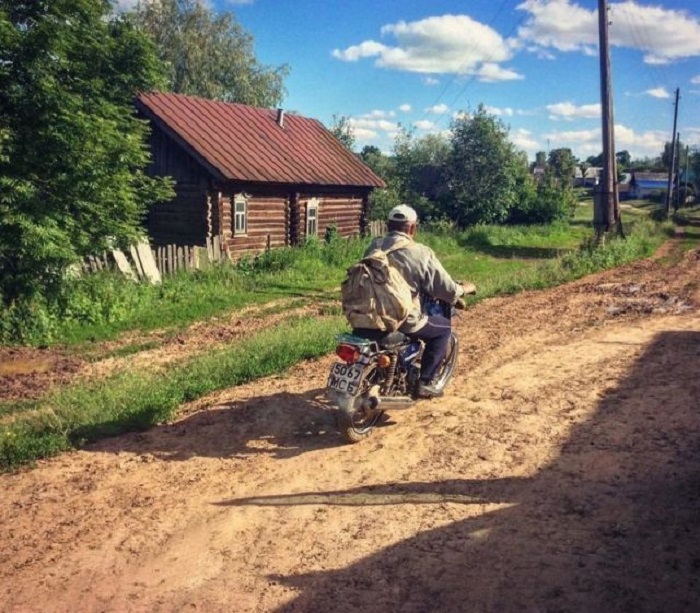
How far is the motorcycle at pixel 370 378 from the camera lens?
17.9ft

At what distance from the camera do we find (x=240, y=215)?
2056 cm

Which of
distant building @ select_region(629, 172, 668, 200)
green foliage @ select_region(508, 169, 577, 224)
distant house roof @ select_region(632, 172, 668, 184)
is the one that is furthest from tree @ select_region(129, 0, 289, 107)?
distant house roof @ select_region(632, 172, 668, 184)

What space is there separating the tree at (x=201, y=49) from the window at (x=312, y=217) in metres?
17.8

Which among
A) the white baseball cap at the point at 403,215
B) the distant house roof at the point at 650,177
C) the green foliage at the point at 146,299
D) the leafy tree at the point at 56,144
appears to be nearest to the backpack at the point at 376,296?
the white baseball cap at the point at 403,215

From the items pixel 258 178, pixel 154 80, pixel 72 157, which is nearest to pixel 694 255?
pixel 258 178

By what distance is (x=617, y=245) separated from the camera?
18922 millimetres

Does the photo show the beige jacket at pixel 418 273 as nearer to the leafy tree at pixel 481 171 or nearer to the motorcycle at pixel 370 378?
the motorcycle at pixel 370 378

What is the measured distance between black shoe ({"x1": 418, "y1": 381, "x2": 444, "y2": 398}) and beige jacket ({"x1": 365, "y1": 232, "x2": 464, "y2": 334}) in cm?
56

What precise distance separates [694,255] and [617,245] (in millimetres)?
2453

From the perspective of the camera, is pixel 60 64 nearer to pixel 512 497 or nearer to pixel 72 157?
pixel 72 157

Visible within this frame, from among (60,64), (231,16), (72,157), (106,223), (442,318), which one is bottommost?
(442,318)

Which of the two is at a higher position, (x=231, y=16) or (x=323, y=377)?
(x=231, y=16)

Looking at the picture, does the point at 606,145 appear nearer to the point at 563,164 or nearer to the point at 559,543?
the point at 559,543

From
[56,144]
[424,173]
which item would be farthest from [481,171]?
[56,144]
